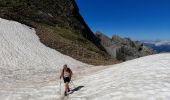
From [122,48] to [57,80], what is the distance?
7374 centimetres

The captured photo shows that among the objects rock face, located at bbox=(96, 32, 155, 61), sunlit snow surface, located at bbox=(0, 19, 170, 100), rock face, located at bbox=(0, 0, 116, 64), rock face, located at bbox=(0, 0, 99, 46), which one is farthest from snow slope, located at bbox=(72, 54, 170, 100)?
rock face, located at bbox=(96, 32, 155, 61)

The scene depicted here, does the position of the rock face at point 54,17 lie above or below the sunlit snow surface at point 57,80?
above

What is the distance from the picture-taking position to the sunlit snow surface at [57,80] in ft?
67.3

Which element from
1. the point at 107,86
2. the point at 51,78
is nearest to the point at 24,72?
the point at 51,78

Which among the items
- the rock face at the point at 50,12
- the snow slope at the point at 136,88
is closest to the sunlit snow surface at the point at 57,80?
the snow slope at the point at 136,88

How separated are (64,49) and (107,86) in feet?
121

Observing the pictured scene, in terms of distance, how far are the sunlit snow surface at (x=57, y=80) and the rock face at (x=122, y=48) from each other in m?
50.0

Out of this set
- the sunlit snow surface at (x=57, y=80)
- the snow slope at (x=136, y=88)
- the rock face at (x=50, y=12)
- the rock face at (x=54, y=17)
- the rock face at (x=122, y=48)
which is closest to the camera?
the snow slope at (x=136, y=88)

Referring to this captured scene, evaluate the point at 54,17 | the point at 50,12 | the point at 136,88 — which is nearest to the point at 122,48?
the point at 54,17

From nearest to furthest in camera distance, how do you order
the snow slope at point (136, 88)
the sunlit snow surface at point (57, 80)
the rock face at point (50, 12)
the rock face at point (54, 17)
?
1. the snow slope at point (136, 88)
2. the sunlit snow surface at point (57, 80)
3. the rock face at point (54, 17)
4. the rock face at point (50, 12)

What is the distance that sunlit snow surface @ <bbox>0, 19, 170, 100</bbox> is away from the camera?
20502 mm

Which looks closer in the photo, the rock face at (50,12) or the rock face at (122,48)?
Result: the rock face at (50,12)

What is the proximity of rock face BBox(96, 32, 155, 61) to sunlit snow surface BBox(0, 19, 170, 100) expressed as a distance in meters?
50.0

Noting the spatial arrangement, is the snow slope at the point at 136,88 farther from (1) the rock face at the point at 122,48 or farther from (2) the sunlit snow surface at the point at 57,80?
(1) the rock face at the point at 122,48
